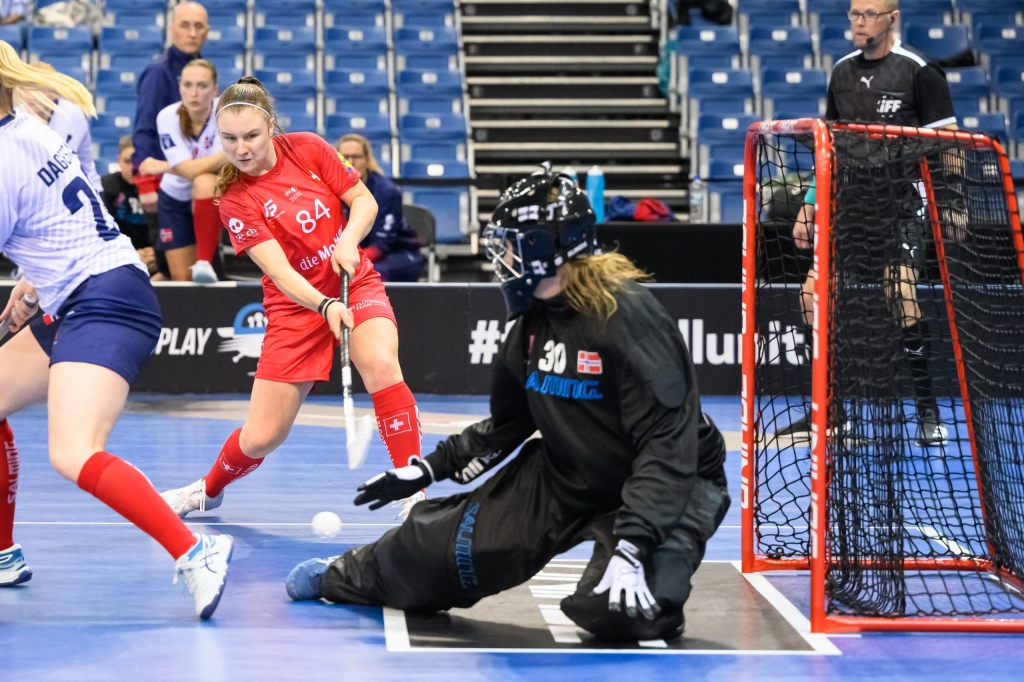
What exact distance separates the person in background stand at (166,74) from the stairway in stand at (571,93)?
15.3ft

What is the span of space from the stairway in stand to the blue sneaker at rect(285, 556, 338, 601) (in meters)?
9.08

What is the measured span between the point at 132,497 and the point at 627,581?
1.41 m

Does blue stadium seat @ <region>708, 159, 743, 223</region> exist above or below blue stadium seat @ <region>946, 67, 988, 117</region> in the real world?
below

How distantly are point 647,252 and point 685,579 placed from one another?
6.64 meters

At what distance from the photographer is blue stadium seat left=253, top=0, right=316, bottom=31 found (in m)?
14.3

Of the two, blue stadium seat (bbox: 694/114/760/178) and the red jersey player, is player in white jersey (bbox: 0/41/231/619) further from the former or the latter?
blue stadium seat (bbox: 694/114/760/178)

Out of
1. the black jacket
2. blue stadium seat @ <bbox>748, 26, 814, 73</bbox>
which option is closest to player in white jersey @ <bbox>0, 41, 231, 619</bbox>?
the black jacket

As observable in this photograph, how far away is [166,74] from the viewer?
8.80 metres

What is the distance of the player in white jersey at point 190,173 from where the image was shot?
27.3ft

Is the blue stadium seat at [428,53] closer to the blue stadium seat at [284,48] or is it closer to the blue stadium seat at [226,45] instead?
the blue stadium seat at [284,48]

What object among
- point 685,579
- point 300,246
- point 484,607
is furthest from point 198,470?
point 685,579

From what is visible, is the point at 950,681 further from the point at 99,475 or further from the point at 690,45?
the point at 690,45

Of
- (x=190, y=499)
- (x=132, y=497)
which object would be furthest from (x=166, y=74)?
(x=132, y=497)

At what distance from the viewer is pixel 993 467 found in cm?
499
